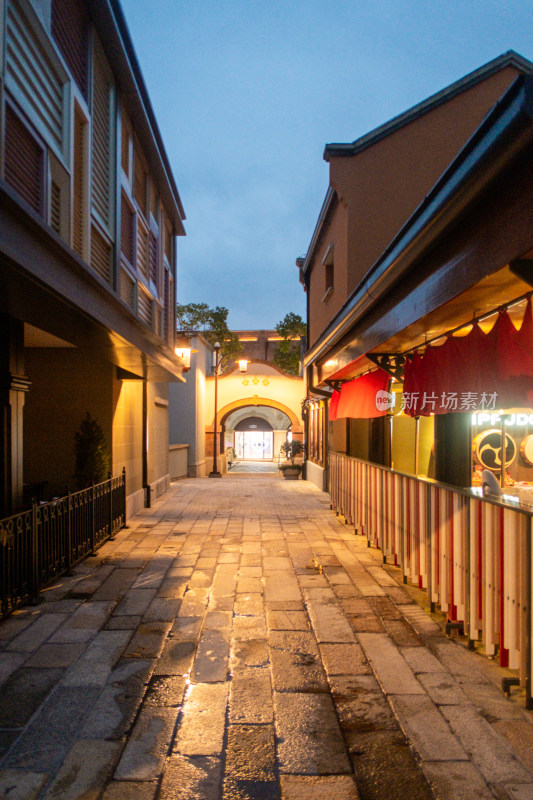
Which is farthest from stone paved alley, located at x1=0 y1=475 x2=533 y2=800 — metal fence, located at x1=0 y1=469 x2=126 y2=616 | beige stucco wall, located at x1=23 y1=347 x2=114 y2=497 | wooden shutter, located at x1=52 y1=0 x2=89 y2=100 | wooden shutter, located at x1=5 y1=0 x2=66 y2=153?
wooden shutter, located at x1=52 y1=0 x2=89 y2=100

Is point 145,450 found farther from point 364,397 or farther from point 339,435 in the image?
point 364,397

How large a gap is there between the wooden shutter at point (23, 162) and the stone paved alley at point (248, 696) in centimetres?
422

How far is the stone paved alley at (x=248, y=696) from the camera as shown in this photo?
96.8 inches

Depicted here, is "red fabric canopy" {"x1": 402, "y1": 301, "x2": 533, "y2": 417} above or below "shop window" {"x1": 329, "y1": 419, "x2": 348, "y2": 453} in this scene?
above

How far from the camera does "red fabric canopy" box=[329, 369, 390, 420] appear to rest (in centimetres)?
750

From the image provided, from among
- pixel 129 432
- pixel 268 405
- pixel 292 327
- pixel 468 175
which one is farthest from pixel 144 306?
pixel 292 327

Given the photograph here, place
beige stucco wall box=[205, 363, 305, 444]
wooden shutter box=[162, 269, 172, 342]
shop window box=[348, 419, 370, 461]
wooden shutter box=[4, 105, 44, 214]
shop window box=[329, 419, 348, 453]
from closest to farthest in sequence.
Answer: wooden shutter box=[4, 105, 44, 214], shop window box=[348, 419, 370, 461], shop window box=[329, 419, 348, 453], wooden shutter box=[162, 269, 172, 342], beige stucco wall box=[205, 363, 305, 444]

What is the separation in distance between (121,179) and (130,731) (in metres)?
7.97

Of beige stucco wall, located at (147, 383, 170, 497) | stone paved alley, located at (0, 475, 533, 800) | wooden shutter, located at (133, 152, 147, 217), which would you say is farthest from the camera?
beige stucco wall, located at (147, 383, 170, 497)

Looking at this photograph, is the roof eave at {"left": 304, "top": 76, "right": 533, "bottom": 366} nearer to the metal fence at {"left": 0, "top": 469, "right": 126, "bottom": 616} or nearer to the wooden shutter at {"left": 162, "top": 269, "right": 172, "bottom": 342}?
the metal fence at {"left": 0, "top": 469, "right": 126, "bottom": 616}

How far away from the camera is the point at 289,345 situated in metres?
28.7

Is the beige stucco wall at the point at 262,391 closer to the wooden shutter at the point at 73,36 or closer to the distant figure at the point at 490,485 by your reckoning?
the wooden shutter at the point at 73,36

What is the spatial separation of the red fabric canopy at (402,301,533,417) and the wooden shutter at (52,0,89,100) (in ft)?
18.6

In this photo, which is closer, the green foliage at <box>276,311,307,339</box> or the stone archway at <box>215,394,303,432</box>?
the stone archway at <box>215,394,303,432</box>
